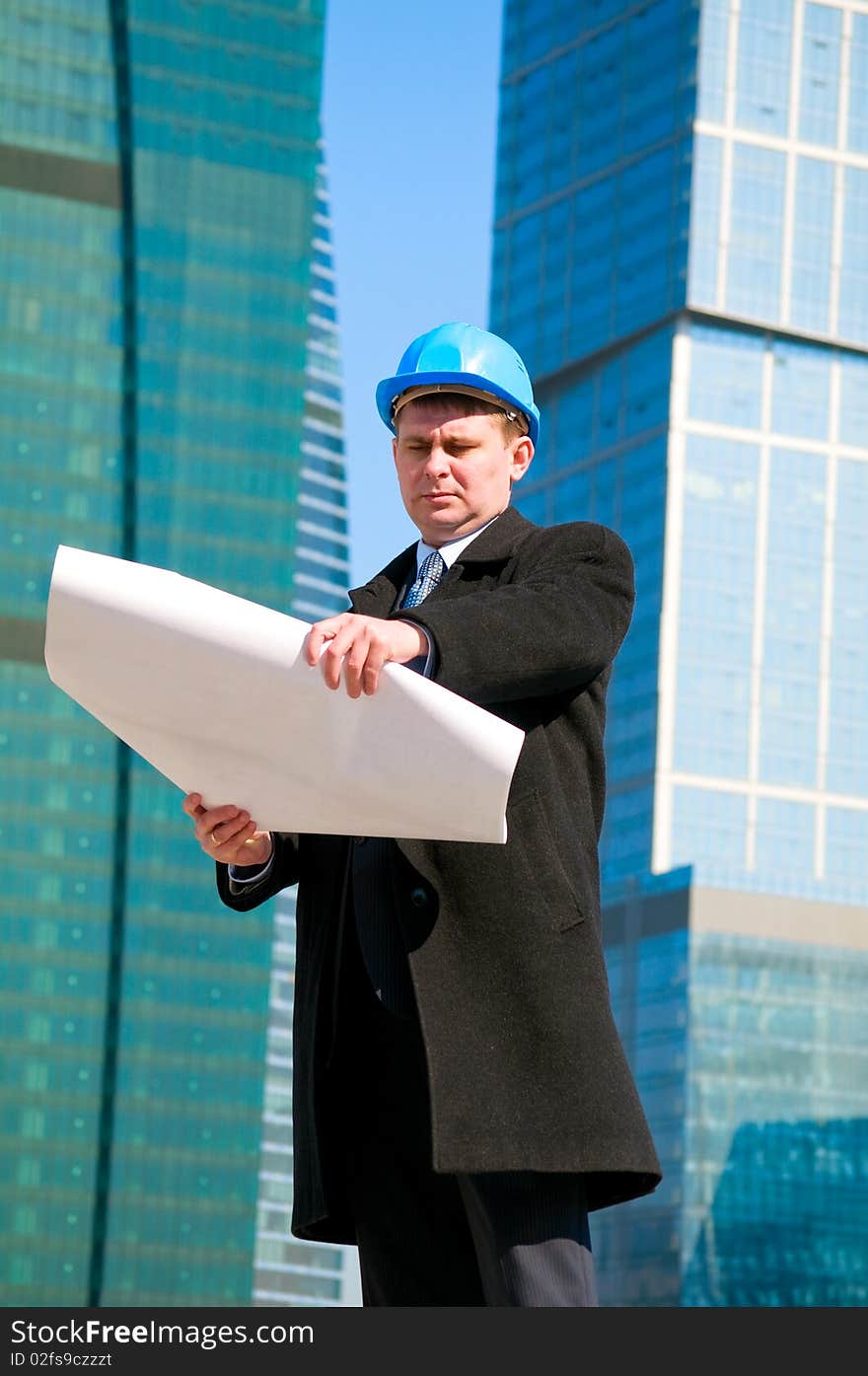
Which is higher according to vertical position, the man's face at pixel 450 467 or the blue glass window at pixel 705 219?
the blue glass window at pixel 705 219

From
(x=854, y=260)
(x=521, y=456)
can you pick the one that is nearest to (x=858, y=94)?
(x=854, y=260)

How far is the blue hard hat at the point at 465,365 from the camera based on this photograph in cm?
282

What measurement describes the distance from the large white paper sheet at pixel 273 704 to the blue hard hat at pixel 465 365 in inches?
19.8

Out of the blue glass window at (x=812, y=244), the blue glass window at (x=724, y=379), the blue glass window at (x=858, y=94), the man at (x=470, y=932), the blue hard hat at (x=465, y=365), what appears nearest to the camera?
the man at (x=470, y=932)

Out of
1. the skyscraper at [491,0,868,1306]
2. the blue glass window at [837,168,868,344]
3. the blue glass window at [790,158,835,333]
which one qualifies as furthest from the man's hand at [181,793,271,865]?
the blue glass window at [837,168,868,344]

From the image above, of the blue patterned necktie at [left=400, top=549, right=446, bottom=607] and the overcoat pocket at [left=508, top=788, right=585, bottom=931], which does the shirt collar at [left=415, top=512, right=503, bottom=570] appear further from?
the overcoat pocket at [left=508, top=788, right=585, bottom=931]

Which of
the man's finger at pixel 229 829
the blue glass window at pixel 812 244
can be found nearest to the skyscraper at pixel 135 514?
the blue glass window at pixel 812 244

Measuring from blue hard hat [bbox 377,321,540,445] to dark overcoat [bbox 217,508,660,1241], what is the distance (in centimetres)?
23

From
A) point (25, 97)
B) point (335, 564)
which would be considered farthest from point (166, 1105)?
point (335, 564)

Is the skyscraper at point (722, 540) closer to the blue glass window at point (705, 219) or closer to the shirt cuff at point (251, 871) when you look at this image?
the blue glass window at point (705, 219)

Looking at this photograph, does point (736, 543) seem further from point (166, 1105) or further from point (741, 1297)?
point (166, 1105)

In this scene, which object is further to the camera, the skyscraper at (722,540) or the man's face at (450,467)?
the skyscraper at (722,540)
